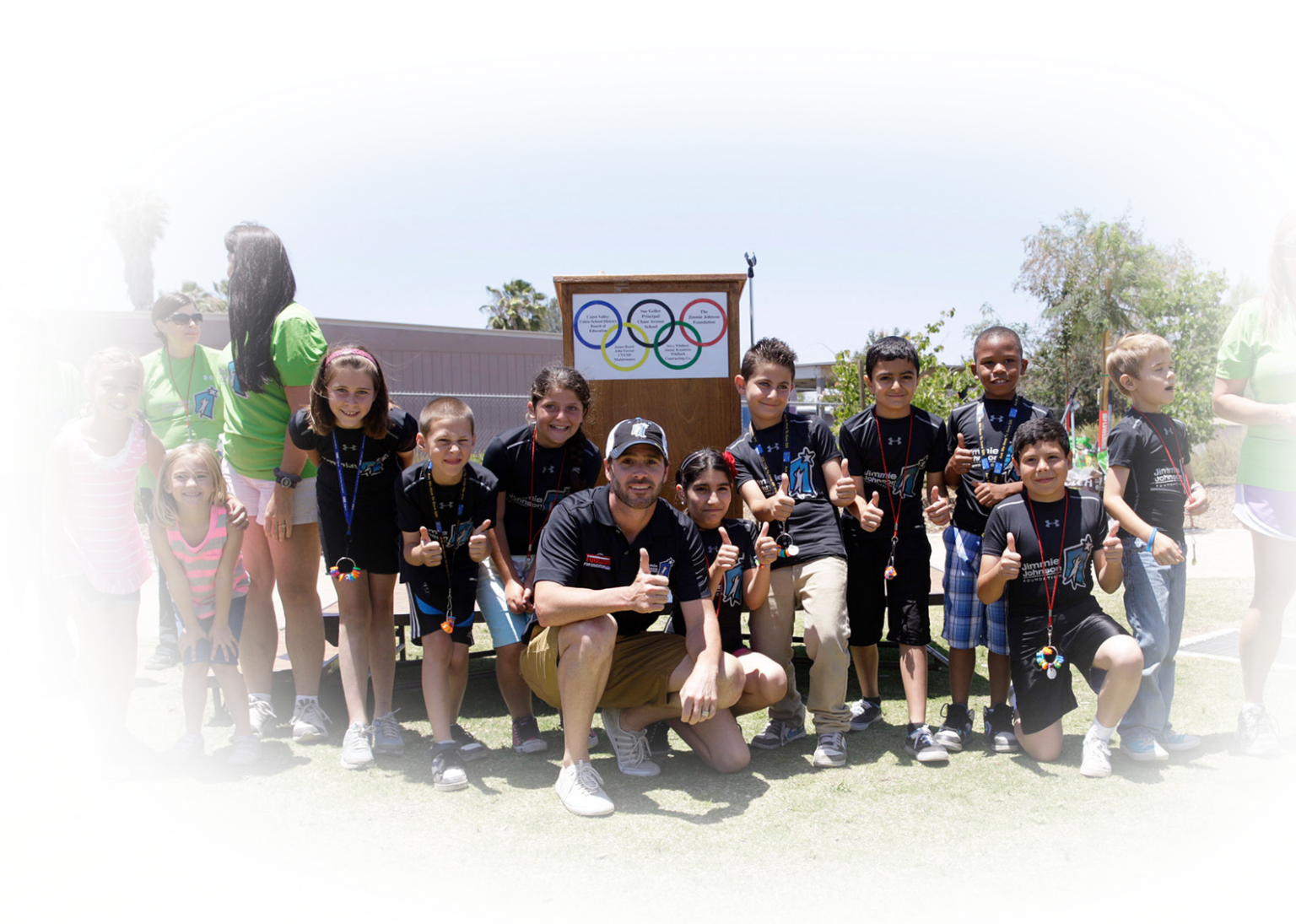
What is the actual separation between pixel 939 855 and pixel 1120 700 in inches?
50.0

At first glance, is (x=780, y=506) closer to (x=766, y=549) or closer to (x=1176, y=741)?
(x=766, y=549)

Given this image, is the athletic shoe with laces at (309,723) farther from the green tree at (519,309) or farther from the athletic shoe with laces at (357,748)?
the green tree at (519,309)

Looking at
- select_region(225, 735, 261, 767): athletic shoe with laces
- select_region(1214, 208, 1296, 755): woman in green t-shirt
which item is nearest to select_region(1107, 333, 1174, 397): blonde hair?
select_region(1214, 208, 1296, 755): woman in green t-shirt

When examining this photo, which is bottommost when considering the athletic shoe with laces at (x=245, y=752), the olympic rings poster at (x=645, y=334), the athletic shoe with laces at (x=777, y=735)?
the athletic shoe with laces at (x=777, y=735)

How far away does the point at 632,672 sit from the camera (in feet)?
12.3

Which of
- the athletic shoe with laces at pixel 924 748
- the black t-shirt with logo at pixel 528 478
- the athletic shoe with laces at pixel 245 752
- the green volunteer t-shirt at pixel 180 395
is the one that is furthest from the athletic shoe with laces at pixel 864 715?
the green volunteer t-shirt at pixel 180 395

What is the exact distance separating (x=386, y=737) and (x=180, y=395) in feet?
7.88

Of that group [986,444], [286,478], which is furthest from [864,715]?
[286,478]

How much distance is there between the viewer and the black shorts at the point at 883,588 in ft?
13.4

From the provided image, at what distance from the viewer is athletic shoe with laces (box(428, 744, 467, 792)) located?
3535 millimetres

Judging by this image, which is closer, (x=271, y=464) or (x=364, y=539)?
(x=364, y=539)

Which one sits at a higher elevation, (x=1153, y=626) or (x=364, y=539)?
(x=364, y=539)

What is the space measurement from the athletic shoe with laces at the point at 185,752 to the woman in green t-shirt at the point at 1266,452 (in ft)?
14.5

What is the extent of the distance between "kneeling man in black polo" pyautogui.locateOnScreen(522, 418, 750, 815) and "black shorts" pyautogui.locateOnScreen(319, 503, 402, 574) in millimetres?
824
